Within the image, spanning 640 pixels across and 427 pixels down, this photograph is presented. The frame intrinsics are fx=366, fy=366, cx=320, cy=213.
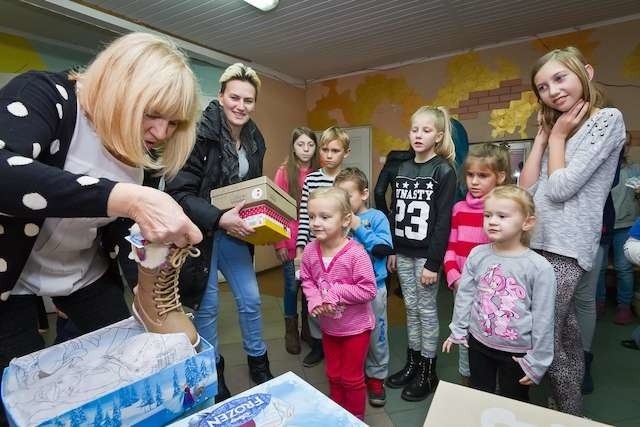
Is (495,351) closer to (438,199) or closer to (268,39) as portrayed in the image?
(438,199)

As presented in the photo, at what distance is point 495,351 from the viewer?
54.6 inches

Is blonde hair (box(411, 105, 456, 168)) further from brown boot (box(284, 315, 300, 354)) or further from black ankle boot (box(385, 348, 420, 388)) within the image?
brown boot (box(284, 315, 300, 354))

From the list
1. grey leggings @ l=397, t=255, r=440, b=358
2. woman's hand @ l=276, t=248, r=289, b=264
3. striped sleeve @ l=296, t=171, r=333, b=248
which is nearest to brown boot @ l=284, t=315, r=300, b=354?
woman's hand @ l=276, t=248, r=289, b=264


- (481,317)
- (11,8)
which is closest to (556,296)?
(481,317)

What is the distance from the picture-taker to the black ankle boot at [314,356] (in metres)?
2.32

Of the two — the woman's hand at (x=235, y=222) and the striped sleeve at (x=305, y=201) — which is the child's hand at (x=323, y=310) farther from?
the striped sleeve at (x=305, y=201)

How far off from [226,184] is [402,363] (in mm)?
1561

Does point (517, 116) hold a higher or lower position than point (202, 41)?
lower

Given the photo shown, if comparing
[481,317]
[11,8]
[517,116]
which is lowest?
[481,317]

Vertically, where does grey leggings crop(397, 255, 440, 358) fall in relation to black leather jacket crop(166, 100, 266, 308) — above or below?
below

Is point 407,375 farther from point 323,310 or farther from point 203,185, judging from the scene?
point 203,185

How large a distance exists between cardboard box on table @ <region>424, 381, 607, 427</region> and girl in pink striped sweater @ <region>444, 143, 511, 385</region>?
3.47ft

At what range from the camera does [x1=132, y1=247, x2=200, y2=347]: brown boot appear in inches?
30.3

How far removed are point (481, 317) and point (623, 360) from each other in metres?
1.65
